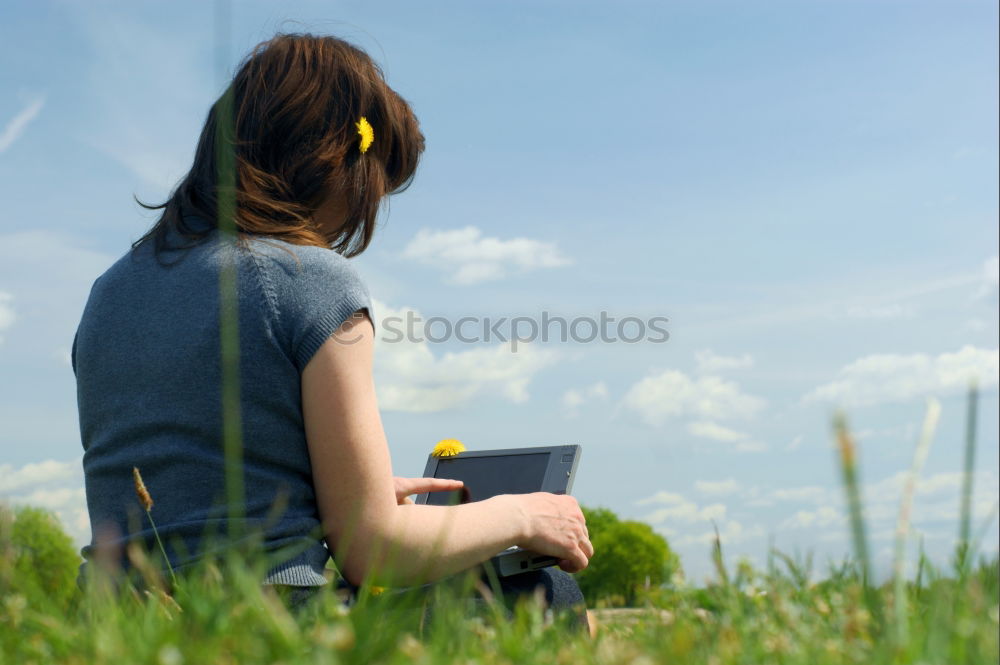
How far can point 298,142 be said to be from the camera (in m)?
2.78

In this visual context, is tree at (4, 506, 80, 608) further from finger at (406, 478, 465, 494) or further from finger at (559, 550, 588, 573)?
finger at (559, 550, 588, 573)

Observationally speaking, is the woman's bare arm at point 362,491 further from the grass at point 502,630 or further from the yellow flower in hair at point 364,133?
the yellow flower in hair at point 364,133

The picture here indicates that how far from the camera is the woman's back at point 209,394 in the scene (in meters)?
2.28

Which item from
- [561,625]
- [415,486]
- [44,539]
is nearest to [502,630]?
[561,625]

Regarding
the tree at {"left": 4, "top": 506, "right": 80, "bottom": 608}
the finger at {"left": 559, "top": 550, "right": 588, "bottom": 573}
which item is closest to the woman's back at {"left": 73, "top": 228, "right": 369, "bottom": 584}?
the finger at {"left": 559, "top": 550, "right": 588, "bottom": 573}

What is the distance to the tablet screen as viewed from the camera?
10.4ft

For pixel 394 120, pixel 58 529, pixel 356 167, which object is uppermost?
pixel 394 120

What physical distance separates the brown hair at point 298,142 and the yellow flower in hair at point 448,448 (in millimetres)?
1025

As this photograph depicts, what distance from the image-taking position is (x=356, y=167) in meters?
2.84

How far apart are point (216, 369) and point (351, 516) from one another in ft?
1.68

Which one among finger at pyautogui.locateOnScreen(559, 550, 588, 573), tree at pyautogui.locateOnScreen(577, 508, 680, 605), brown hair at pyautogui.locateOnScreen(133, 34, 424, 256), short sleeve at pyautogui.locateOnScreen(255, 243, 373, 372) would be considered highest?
brown hair at pyautogui.locateOnScreen(133, 34, 424, 256)

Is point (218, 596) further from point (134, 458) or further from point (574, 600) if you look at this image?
point (574, 600)

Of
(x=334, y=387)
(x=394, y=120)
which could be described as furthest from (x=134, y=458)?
(x=394, y=120)

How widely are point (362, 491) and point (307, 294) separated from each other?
1.66 ft
